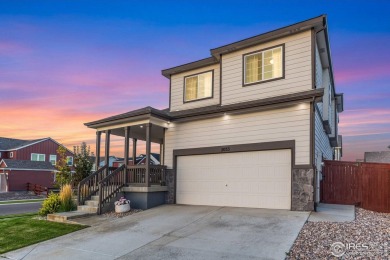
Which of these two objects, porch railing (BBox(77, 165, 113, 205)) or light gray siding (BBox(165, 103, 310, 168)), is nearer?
light gray siding (BBox(165, 103, 310, 168))

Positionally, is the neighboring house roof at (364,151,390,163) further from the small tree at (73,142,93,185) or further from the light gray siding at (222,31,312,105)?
the small tree at (73,142,93,185)

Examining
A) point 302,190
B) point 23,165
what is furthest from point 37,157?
point 302,190

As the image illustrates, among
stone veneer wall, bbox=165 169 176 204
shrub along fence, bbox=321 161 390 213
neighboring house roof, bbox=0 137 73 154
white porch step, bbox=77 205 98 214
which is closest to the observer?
white porch step, bbox=77 205 98 214

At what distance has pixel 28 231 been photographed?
940cm

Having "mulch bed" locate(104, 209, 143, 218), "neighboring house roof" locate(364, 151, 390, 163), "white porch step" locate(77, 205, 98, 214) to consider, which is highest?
"neighboring house roof" locate(364, 151, 390, 163)

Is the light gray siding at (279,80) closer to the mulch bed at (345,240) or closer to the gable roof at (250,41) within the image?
the gable roof at (250,41)

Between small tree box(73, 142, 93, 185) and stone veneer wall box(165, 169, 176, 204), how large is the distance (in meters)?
5.26

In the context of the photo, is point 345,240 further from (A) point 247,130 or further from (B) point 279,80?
(B) point 279,80

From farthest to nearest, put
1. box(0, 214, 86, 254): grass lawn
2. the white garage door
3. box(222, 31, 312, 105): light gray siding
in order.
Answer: box(222, 31, 312, 105): light gray siding < the white garage door < box(0, 214, 86, 254): grass lawn

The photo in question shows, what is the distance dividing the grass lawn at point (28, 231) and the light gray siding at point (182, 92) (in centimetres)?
727

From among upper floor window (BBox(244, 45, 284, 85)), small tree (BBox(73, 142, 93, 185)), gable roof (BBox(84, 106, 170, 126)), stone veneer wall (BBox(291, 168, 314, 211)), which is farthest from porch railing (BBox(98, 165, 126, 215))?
stone veneer wall (BBox(291, 168, 314, 211))

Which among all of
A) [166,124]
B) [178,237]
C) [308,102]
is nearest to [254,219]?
[178,237]

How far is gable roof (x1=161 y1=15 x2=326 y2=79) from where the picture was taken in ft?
34.7

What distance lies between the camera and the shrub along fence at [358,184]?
11.6 metres
